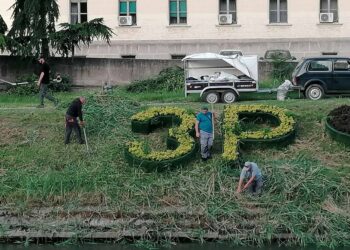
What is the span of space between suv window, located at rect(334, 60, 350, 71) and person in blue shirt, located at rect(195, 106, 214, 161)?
323 inches

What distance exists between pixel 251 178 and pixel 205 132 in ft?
8.61

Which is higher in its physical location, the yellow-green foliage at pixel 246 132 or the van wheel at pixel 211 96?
the van wheel at pixel 211 96

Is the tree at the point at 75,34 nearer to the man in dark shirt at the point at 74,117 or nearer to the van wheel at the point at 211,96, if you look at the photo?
A: the van wheel at the point at 211,96

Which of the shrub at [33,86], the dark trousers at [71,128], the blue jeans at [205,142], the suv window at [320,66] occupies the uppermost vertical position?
the suv window at [320,66]

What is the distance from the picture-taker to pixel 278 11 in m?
41.5

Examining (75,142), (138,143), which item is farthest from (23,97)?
(138,143)

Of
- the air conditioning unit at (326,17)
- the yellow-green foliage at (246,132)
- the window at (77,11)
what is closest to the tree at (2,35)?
the window at (77,11)

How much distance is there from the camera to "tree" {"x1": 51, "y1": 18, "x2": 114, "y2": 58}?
108ft

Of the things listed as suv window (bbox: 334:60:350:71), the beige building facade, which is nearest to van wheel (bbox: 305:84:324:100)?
suv window (bbox: 334:60:350:71)

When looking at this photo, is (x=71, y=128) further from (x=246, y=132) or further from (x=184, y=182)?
(x=246, y=132)

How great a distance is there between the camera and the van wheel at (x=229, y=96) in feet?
85.1

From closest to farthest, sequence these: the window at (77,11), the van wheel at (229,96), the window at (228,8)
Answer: the van wheel at (229,96)
the window at (228,8)
the window at (77,11)

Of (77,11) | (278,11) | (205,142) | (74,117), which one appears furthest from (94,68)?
(205,142)

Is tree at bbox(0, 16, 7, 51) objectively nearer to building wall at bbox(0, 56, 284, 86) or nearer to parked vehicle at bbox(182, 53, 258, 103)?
building wall at bbox(0, 56, 284, 86)
